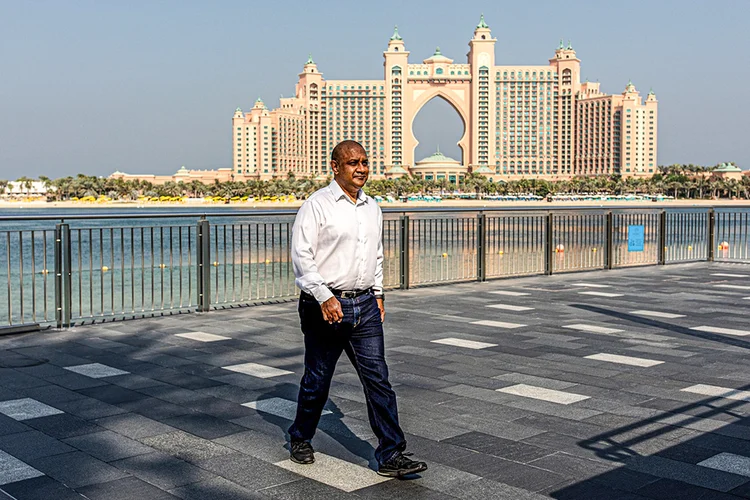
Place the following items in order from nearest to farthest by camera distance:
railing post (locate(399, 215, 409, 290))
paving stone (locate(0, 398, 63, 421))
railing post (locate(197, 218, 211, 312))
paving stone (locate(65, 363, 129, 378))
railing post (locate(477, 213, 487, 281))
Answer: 1. paving stone (locate(0, 398, 63, 421))
2. paving stone (locate(65, 363, 129, 378))
3. railing post (locate(197, 218, 211, 312))
4. railing post (locate(399, 215, 409, 290))
5. railing post (locate(477, 213, 487, 281))

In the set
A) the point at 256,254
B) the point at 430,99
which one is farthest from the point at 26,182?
the point at 256,254

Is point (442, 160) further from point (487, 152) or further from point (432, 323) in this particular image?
point (432, 323)

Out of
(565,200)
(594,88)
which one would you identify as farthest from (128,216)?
(594,88)

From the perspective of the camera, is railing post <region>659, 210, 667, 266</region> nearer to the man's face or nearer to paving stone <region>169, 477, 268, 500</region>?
the man's face

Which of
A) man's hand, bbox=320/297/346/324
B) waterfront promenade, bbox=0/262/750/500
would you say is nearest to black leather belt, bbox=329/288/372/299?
man's hand, bbox=320/297/346/324

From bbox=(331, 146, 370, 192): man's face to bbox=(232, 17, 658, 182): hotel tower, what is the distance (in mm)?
162250

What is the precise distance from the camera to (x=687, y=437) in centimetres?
494

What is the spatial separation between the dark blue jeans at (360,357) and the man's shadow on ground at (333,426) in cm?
35

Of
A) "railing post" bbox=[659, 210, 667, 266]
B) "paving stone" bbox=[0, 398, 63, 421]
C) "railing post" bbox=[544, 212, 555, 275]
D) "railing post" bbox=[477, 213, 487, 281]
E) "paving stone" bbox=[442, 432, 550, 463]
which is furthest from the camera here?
"railing post" bbox=[659, 210, 667, 266]

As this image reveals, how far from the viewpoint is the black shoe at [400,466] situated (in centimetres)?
420

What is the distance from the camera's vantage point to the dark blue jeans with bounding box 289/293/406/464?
4215 mm

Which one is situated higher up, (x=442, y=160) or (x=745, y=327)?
(x=442, y=160)

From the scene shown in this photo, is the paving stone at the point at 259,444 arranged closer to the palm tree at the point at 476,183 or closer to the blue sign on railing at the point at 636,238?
the blue sign on railing at the point at 636,238

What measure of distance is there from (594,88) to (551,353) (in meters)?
185
